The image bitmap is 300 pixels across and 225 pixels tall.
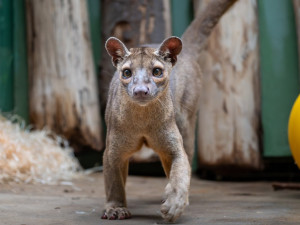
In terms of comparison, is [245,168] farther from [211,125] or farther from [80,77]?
[80,77]

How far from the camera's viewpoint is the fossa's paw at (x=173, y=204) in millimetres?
→ 3107

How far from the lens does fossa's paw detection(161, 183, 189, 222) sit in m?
3.11

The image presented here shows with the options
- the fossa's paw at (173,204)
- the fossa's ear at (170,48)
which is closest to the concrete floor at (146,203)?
the fossa's paw at (173,204)

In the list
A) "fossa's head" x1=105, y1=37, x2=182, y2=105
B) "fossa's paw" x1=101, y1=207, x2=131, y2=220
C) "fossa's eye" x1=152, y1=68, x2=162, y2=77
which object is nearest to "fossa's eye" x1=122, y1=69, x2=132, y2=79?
"fossa's head" x1=105, y1=37, x2=182, y2=105

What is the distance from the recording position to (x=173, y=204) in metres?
3.13

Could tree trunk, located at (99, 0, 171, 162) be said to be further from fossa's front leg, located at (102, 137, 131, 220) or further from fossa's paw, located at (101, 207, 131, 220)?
fossa's paw, located at (101, 207, 131, 220)

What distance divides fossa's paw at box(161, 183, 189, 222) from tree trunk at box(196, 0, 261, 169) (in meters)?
3.07

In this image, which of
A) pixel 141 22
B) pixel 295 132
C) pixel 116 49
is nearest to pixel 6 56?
pixel 141 22

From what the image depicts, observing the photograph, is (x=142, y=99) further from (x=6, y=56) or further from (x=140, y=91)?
(x=6, y=56)

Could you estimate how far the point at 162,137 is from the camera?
3609 millimetres

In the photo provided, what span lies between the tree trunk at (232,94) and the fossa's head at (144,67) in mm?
2695

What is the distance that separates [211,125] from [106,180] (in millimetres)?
2855

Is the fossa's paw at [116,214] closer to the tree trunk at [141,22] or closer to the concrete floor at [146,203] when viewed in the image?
the concrete floor at [146,203]

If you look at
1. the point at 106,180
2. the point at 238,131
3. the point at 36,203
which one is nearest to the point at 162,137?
the point at 106,180
